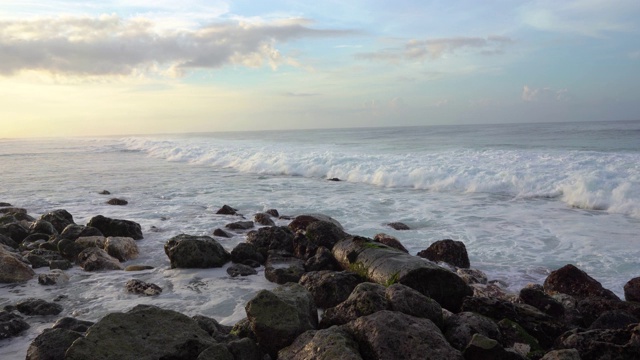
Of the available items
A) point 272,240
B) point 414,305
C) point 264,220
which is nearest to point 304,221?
point 264,220

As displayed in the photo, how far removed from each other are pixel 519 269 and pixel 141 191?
46.5 ft

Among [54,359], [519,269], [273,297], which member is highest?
[273,297]

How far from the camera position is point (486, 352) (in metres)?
3.76

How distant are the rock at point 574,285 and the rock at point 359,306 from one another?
3377mm

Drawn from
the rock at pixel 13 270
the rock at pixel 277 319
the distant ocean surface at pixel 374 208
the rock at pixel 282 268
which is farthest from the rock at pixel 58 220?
the rock at pixel 277 319

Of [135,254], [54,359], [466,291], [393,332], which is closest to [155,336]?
[54,359]

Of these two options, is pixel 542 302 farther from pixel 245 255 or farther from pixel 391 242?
pixel 245 255

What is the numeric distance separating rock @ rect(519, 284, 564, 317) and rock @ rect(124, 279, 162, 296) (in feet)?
15.8

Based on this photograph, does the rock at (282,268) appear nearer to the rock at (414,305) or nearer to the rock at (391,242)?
the rock at (391,242)

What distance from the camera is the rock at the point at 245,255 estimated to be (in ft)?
26.1

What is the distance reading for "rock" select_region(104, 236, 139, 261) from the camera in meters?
8.21

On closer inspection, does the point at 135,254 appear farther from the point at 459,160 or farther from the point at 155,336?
the point at 459,160

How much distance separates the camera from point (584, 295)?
21.4 feet

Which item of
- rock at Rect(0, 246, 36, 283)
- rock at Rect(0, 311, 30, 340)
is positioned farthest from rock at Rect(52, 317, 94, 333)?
rock at Rect(0, 246, 36, 283)
